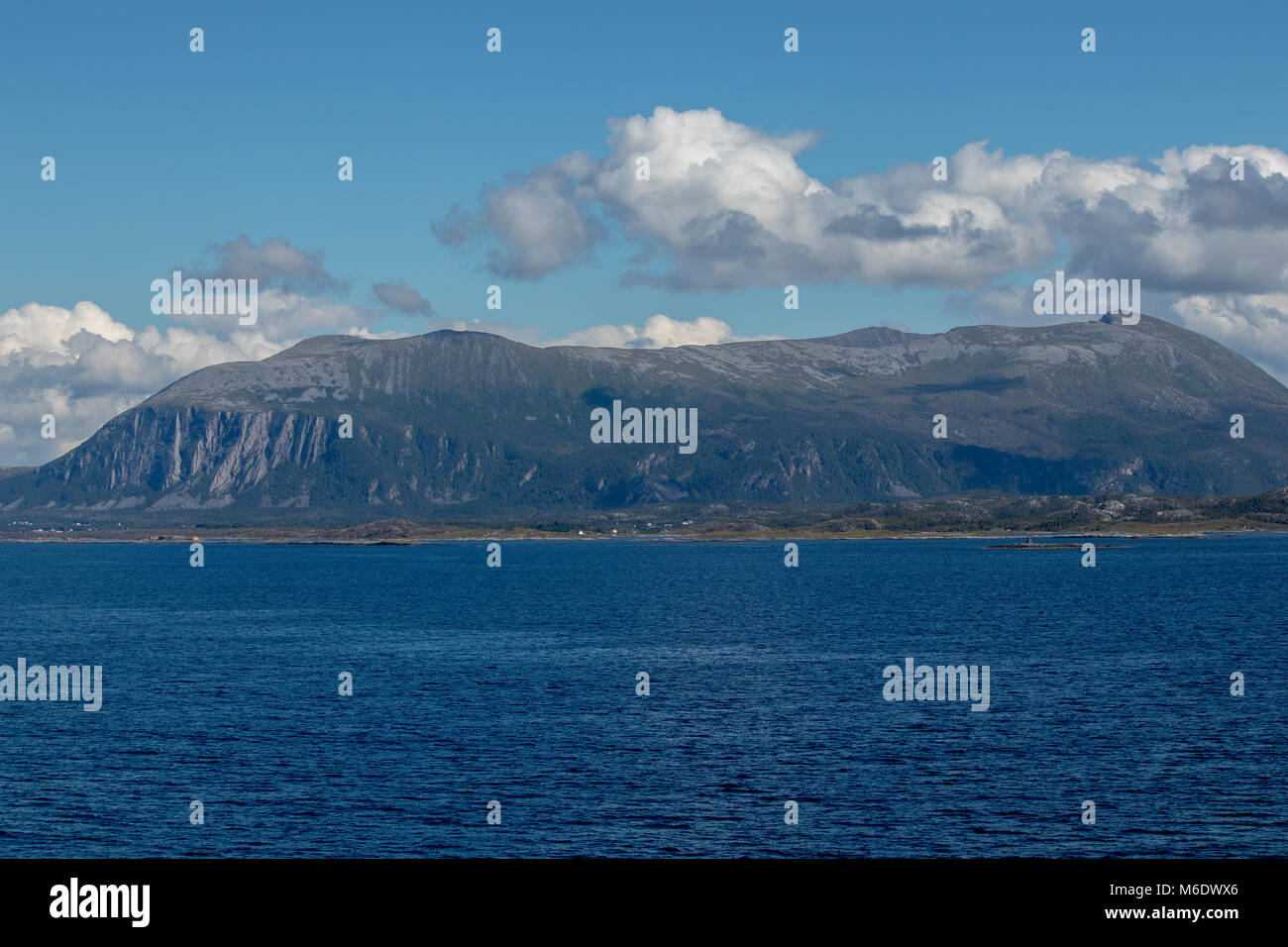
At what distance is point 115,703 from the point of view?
100 meters

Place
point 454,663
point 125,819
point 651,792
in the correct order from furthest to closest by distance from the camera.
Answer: point 454,663 → point 651,792 → point 125,819

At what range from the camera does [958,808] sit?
6356 cm

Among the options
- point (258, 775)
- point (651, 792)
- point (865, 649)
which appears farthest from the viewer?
point (865, 649)

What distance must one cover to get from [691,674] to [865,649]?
27.2 metres
